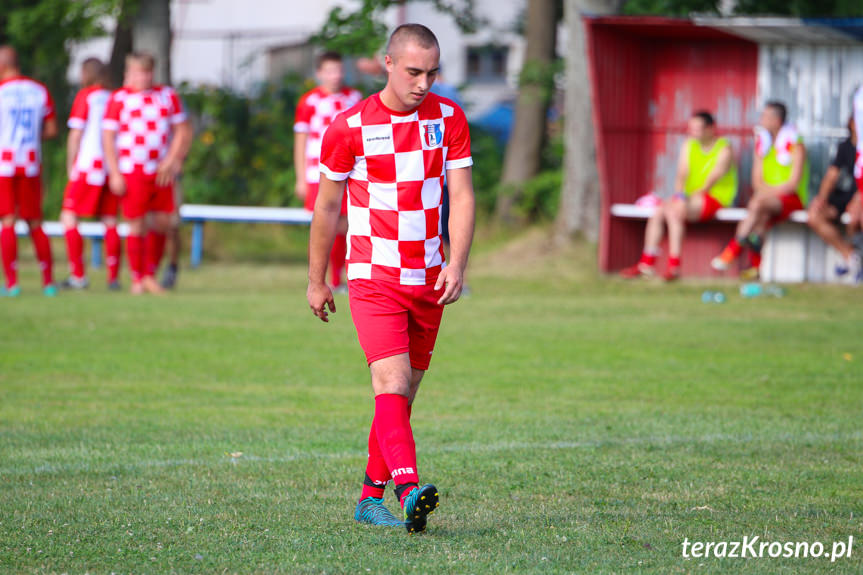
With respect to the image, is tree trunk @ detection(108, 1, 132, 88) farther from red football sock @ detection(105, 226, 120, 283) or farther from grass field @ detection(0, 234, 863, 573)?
grass field @ detection(0, 234, 863, 573)

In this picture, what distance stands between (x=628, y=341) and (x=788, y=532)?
5.57m

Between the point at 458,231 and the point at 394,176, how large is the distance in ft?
1.00

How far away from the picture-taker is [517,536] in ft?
14.5

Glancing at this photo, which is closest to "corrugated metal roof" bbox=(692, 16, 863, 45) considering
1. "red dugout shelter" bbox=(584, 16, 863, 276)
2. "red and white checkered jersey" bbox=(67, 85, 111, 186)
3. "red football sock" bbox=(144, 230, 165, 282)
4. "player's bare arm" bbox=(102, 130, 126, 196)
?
"red dugout shelter" bbox=(584, 16, 863, 276)

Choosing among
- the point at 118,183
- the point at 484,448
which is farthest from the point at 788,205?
the point at 484,448

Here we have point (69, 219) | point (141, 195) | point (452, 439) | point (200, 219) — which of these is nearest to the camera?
point (452, 439)

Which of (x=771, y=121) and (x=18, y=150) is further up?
(x=771, y=121)

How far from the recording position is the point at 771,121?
14.3 metres

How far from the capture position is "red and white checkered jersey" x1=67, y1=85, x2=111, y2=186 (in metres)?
13.9

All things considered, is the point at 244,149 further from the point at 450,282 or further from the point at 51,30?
the point at 450,282

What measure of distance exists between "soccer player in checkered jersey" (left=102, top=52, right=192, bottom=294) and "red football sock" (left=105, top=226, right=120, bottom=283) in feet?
1.87

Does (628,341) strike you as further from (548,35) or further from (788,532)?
(548,35)

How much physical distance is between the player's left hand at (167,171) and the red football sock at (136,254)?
0.63 meters

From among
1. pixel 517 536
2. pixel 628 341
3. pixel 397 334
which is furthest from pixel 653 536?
pixel 628 341
